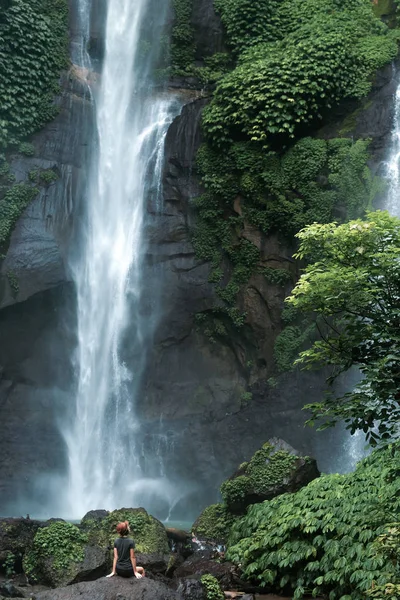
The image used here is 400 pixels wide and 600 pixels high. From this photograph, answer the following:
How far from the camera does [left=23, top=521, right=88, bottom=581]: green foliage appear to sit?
11.2m

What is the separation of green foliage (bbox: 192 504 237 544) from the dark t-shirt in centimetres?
443

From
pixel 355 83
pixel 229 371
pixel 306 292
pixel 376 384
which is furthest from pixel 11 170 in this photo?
pixel 376 384

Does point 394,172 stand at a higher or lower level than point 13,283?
higher

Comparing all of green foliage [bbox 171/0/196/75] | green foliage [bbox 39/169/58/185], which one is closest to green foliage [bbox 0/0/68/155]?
green foliage [bbox 39/169/58/185]

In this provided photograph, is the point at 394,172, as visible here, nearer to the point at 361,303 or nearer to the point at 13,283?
the point at 13,283

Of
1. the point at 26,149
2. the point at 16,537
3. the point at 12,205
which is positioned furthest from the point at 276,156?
the point at 16,537

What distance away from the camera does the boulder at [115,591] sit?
853cm

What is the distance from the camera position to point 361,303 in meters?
8.61

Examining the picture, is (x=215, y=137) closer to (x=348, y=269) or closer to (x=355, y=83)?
(x=355, y=83)

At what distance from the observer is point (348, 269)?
878cm

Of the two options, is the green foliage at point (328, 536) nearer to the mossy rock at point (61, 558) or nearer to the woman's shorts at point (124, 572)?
the mossy rock at point (61, 558)

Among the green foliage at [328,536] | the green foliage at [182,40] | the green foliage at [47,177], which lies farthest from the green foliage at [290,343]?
the green foliage at [182,40]

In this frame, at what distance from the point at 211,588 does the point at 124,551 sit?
186 cm

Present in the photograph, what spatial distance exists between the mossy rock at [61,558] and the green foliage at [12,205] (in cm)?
923
